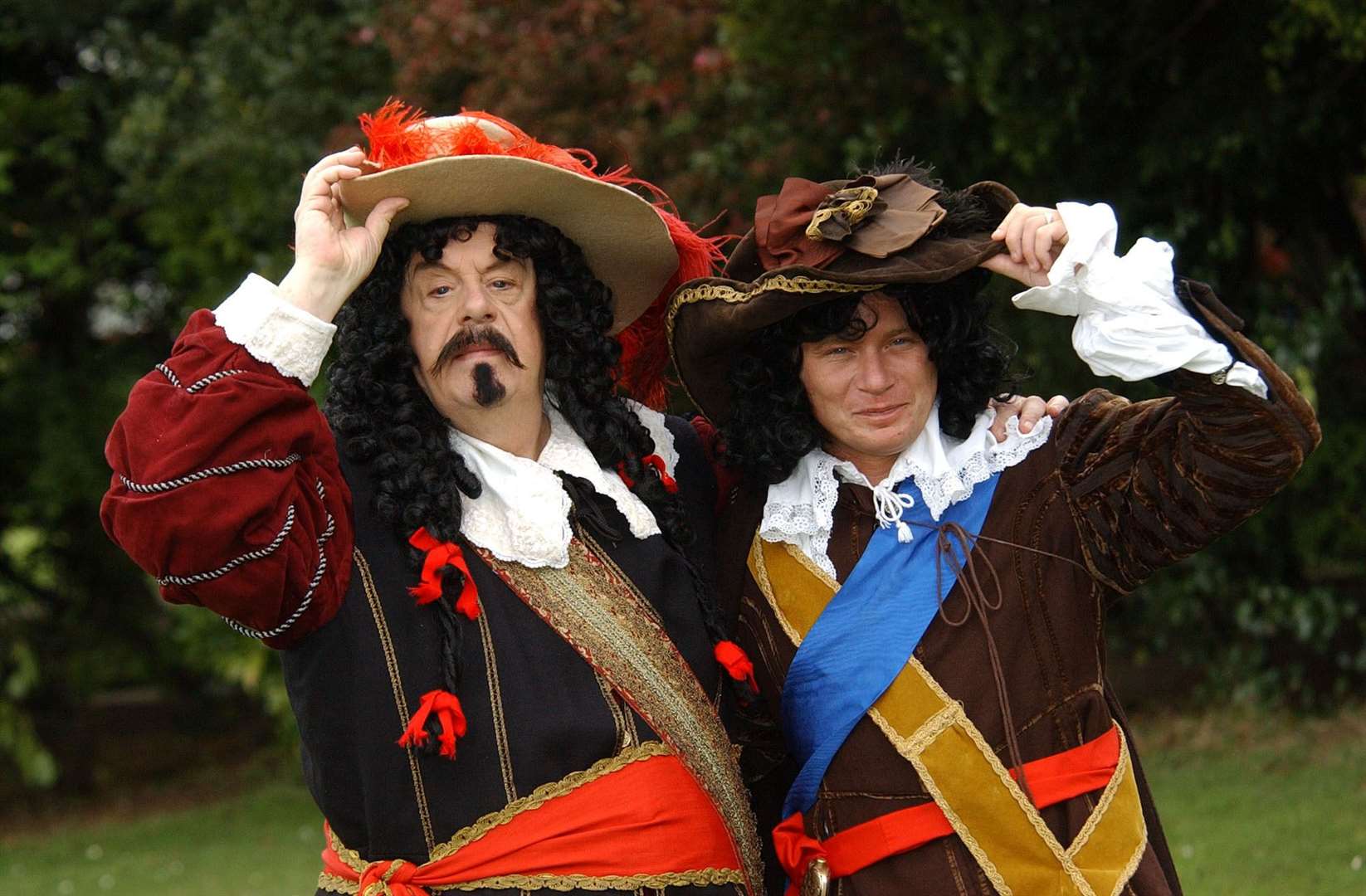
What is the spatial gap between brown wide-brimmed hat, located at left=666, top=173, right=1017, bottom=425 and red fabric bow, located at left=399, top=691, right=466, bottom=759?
0.82 m

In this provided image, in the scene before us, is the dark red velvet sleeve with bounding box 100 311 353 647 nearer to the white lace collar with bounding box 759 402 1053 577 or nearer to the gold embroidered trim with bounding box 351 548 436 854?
the gold embroidered trim with bounding box 351 548 436 854

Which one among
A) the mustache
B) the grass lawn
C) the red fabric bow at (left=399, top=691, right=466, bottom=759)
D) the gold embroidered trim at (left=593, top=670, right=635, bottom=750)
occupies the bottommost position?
the grass lawn

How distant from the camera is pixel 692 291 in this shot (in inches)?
117

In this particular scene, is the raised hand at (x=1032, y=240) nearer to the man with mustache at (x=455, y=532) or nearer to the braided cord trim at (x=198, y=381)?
the man with mustache at (x=455, y=532)

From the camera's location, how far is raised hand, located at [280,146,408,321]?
Answer: 2561 millimetres

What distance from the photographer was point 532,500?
2803 mm

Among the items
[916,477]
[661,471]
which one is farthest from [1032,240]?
[661,471]

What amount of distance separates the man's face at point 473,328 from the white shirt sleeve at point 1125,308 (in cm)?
87

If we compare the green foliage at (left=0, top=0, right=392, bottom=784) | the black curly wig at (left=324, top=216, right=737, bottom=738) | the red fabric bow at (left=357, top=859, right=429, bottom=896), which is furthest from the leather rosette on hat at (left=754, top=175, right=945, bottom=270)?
the green foliage at (left=0, top=0, right=392, bottom=784)

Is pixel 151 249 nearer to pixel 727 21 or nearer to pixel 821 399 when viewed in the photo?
pixel 727 21

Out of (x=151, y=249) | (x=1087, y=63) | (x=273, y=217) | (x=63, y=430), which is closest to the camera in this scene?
(x=1087, y=63)

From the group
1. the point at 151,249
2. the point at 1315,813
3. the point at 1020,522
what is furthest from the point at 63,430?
the point at 1020,522

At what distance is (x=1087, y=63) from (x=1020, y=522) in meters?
3.28

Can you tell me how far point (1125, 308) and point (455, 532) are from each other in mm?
1129
